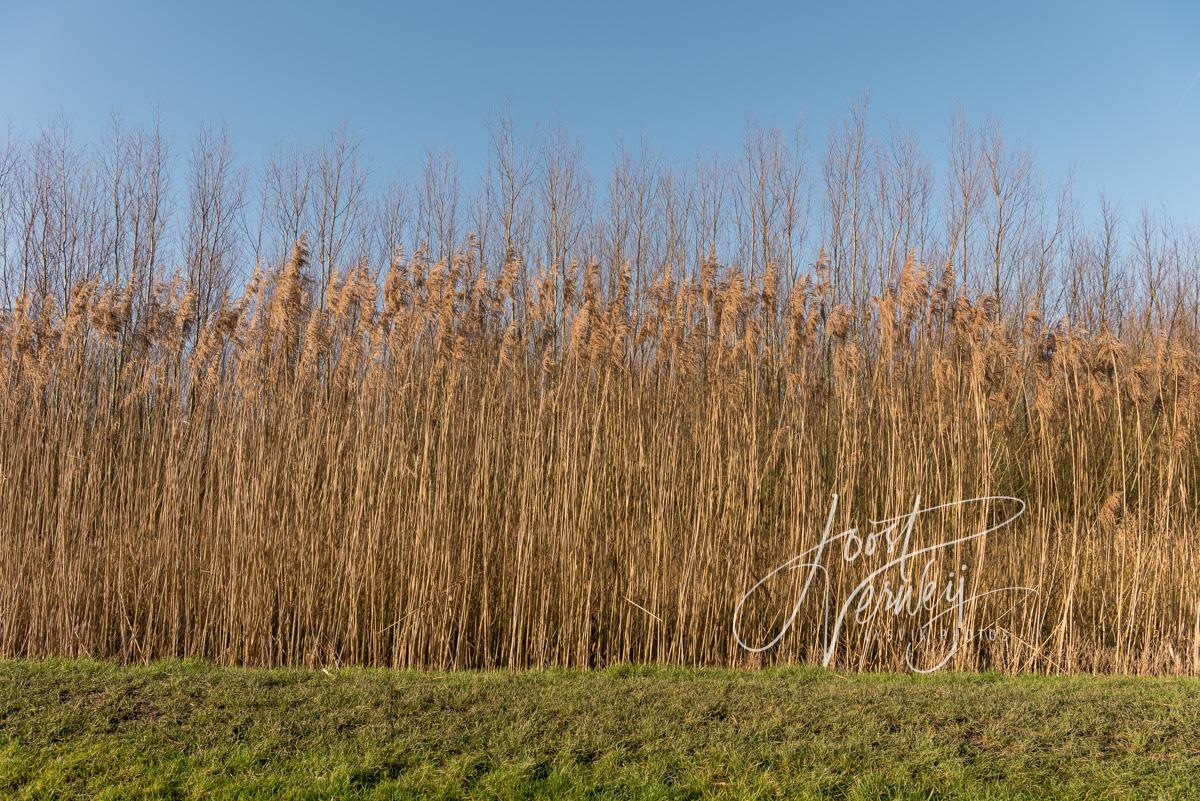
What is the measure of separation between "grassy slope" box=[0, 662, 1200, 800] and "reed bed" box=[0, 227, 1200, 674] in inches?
15.9

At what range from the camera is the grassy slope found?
8.38 feet

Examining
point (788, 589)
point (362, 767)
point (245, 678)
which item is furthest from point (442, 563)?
point (788, 589)

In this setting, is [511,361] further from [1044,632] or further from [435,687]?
[1044,632]

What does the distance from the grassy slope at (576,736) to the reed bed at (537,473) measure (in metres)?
0.40

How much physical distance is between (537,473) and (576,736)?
58.3 inches

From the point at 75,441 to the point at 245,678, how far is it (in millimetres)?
1884

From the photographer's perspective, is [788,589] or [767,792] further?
[788,589]

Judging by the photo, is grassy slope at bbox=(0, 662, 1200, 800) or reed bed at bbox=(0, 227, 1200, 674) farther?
reed bed at bbox=(0, 227, 1200, 674)

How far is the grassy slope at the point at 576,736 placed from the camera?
255 centimetres

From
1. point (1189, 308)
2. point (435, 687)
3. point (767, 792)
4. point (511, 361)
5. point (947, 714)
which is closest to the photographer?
point (767, 792)

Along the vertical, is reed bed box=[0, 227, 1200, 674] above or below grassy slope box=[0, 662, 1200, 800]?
above

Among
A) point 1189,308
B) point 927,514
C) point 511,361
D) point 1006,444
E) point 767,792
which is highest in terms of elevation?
point 1189,308

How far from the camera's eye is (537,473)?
4.12 metres

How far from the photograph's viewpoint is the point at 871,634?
4223 mm
